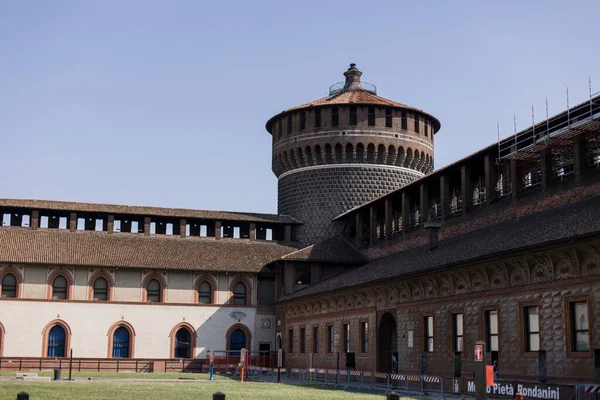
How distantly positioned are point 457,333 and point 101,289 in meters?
29.7

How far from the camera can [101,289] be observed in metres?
56.2

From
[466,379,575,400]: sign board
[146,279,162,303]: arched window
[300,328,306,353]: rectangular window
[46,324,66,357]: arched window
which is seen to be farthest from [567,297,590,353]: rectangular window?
[46,324,66,357]: arched window

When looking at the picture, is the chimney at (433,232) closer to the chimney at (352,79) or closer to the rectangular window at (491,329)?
the rectangular window at (491,329)

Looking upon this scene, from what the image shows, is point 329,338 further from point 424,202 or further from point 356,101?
point 356,101

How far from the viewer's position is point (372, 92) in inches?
2596

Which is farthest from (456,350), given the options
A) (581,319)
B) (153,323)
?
(153,323)

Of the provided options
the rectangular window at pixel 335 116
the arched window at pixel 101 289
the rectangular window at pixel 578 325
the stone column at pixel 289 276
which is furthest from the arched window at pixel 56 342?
the rectangular window at pixel 578 325

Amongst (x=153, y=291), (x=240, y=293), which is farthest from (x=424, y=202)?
(x=153, y=291)

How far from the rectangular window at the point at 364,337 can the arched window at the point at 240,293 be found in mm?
16324

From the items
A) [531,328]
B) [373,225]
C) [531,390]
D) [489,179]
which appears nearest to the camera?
[531,390]

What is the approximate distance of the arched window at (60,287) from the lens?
2169 inches

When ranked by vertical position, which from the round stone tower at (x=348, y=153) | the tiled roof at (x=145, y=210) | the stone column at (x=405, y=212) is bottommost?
the stone column at (x=405, y=212)

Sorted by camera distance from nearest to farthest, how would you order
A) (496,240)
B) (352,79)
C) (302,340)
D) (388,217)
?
(496,240) → (388,217) → (302,340) → (352,79)

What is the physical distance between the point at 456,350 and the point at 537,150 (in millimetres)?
8960
